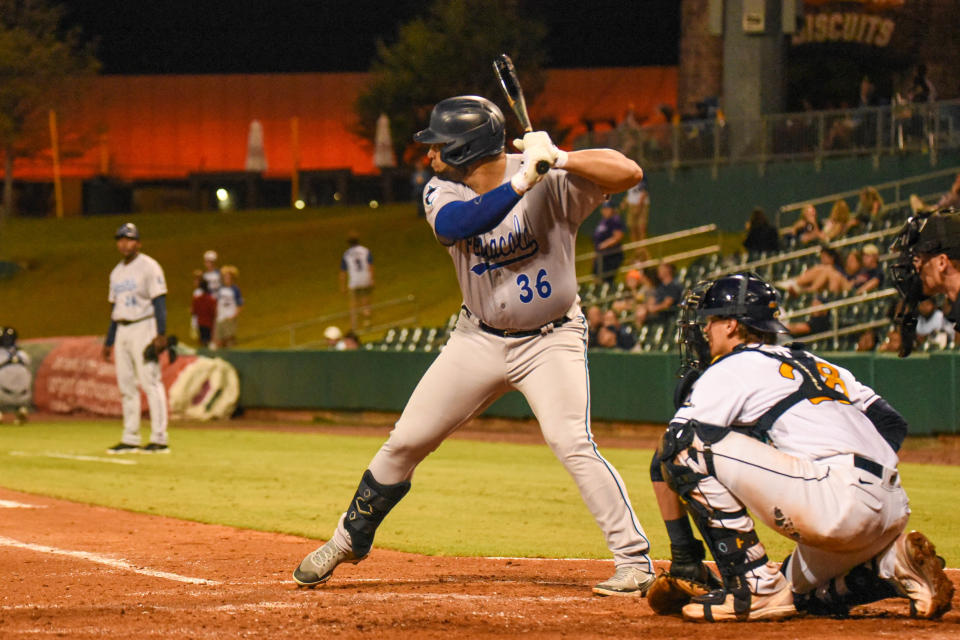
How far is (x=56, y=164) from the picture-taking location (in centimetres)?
4534

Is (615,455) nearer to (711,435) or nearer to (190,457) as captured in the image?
(190,457)

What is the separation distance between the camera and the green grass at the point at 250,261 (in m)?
28.7

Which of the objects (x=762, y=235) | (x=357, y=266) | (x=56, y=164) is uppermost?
(x=56, y=164)

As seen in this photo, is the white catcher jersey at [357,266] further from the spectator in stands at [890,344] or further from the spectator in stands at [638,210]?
the spectator in stands at [890,344]

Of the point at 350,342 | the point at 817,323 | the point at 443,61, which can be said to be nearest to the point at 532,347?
the point at 817,323

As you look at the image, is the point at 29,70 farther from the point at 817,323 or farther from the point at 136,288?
the point at 817,323

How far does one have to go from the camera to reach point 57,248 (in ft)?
128

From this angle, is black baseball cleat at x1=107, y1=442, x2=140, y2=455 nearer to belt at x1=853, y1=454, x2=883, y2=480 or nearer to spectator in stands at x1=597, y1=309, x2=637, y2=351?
spectator in stands at x1=597, y1=309, x2=637, y2=351

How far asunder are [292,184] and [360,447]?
3489cm

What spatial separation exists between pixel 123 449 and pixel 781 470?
10.4 meters

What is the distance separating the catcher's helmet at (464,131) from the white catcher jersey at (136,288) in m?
7.65

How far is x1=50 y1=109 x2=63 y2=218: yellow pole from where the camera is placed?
145 ft

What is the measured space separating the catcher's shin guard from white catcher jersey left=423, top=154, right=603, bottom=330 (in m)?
0.88

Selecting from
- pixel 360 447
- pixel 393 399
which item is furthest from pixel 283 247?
pixel 360 447
